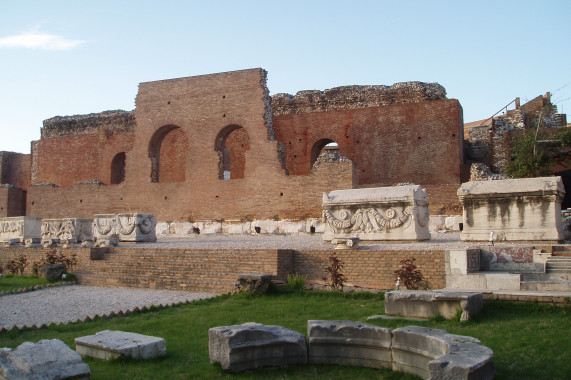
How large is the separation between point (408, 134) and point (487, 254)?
11.7 m

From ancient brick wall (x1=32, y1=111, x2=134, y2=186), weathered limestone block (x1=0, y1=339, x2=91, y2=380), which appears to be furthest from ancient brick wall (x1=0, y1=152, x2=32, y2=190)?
weathered limestone block (x1=0, y1=339, x2=91, y2=380)

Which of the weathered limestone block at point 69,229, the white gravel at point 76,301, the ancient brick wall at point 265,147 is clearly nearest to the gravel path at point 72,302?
the white gravel at point 76,301

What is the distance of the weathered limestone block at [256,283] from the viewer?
7816mm

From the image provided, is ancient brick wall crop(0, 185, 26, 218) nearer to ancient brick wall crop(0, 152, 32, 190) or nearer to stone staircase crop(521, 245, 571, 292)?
ancient brick wall crop(0, 152, 32, 190)

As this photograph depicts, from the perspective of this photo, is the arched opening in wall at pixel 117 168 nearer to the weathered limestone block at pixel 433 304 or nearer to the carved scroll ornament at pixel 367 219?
the carved scroll ornament at pixel 367 219

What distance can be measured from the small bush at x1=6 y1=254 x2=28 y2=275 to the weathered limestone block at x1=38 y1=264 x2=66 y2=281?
6.23ft

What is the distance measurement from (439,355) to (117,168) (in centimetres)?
2220

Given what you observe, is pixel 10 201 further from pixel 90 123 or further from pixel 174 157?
pixel 174 157

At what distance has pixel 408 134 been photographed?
18844mm

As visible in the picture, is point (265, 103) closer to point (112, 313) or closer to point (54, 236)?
point (54, 236)

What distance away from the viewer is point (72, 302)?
8562 millimetres

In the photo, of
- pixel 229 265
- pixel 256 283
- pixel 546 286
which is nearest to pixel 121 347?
pixel 256 283

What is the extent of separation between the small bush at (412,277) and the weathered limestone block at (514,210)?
7.12 ft

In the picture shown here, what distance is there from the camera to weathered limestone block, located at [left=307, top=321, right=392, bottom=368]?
4.12 m
